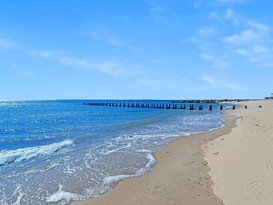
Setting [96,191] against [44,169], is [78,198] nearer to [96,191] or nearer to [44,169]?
[96,191]

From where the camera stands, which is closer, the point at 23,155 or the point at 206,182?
the point at 206,182

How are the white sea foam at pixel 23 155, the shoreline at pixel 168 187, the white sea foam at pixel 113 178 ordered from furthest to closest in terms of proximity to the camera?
1. the white sea foam at pixel 23 155
2. the white sea foam at pixel 113 178
3. the shoreline at pixel 168 187

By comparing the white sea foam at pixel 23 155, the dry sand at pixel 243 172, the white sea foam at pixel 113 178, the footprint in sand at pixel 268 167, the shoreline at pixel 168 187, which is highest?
the footprint in sand at pixel 268 167

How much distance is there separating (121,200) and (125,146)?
32.4 feet

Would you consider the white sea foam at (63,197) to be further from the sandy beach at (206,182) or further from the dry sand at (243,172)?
the dry sand at (243,172)

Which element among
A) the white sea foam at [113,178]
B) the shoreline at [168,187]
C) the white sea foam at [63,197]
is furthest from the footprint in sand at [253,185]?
the white sea foam at [63,197]

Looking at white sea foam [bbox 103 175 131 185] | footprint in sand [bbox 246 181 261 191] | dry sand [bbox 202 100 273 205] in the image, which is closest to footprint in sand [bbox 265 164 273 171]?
dry sand [bbox 202 100 273 205]

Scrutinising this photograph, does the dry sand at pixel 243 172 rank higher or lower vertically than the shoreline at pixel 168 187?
higher

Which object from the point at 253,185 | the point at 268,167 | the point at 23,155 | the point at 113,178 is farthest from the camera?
the point at 23,155

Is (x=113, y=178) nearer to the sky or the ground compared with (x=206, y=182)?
nearer to the ground

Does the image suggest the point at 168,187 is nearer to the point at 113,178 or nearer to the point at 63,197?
the point at 113,178

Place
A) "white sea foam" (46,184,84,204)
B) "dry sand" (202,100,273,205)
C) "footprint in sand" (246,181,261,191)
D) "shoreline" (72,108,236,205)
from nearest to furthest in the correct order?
"dry sand" (202,100,273,205)
"shoreline" (72,108,236,205)
"footprint in sand" (246,181,261,191)
"white sea foam" (46,184,84,204)

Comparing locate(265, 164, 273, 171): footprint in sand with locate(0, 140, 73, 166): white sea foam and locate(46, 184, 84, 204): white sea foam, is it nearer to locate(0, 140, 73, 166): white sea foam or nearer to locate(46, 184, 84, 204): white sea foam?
locate(46, 184, 84, 204): white sea foam

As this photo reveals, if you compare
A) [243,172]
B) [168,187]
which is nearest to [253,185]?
[243,172]
